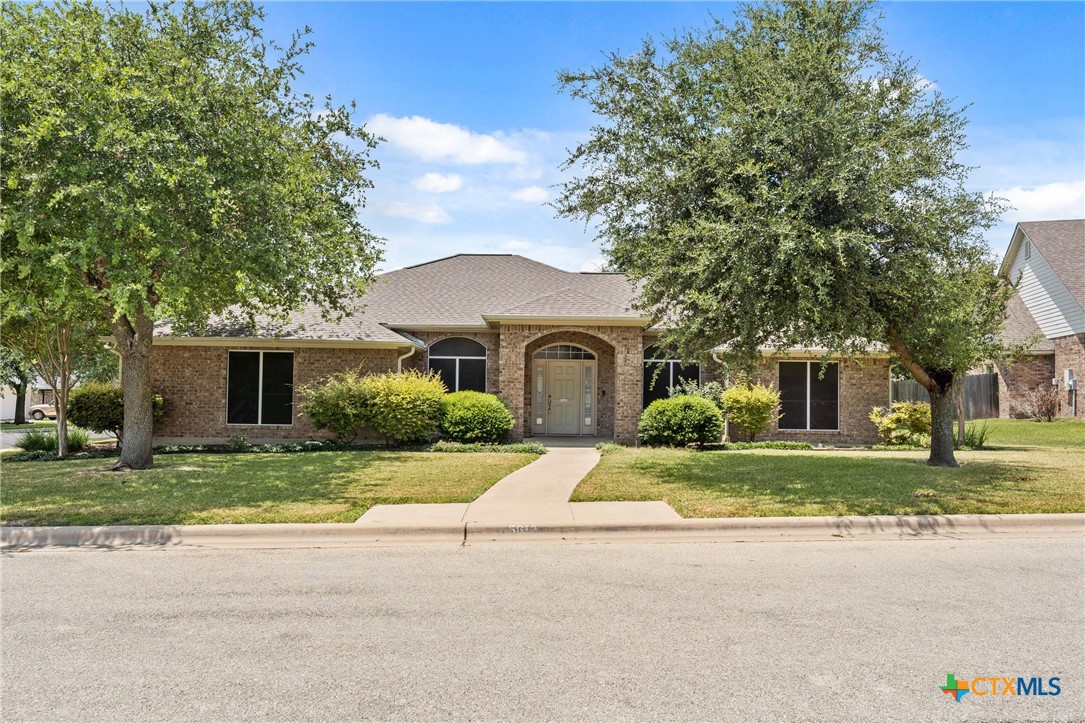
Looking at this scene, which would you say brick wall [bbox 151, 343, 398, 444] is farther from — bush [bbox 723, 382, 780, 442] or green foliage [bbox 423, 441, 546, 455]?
bush [bbox 723, 382, 780, 442]

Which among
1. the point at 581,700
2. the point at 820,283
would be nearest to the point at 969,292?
the point at 820,283

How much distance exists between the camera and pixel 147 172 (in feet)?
33.1

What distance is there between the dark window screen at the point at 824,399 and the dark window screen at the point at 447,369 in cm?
972

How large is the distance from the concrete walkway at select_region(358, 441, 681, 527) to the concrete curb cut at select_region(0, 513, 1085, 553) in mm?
168

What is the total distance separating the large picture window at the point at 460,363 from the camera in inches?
770

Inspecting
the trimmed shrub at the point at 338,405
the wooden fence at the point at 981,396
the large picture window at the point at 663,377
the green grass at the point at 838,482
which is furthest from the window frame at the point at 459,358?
the wooden fence at the point at 981,396

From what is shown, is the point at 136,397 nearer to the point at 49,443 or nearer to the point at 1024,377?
the point at 49,443

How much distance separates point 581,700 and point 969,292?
1038 centimetres

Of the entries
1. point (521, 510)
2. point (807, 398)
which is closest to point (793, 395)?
point (807, 398)

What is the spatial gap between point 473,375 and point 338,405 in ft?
13.3

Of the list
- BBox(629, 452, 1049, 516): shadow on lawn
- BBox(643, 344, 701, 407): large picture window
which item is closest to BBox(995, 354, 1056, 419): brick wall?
BBox(643, 344, 701, 407): large picture window

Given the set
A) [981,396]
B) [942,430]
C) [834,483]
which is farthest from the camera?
[981,396]

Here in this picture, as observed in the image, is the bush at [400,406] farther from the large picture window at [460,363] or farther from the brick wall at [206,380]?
the large picture window at [460,363]

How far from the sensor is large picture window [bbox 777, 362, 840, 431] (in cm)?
1917
